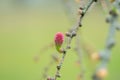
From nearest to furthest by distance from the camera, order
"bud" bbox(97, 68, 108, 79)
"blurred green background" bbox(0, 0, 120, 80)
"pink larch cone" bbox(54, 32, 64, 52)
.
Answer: "bud" bbox(97, 68, 108, 79)
"pink larch cone" bbox(54, 32, 64, 52)
"blurred green background" bbox(0, 0, 120, 80)

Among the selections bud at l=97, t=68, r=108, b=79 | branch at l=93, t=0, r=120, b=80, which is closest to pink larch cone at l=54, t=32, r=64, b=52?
branch at l=93, t=0, r=120, b=80

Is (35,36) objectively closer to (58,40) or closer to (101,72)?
(58,40)

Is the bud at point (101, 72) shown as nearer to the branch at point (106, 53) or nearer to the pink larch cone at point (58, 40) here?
the branch at point (106, 53)

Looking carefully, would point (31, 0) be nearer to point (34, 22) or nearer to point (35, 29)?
point (34, 22)

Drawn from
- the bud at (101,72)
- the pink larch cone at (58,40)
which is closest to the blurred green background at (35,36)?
the pink larch cone at (58,40)

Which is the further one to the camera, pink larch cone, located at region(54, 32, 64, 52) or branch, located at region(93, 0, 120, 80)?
pink larch cone, located at region(54, 32, 64, 52)

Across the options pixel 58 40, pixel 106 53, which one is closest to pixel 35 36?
pixel 58 40

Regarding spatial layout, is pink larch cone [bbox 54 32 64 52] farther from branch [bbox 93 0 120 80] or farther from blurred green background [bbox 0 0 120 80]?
blurred green background [bbox 0 0 120 80]

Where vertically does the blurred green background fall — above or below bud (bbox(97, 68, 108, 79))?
below

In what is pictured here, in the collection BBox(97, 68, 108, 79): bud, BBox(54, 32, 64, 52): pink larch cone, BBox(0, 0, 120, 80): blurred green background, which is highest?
BBox(97, 68, 108, 79): bud
